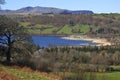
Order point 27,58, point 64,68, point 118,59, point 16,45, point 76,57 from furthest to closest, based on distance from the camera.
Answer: point 118,59 → point 76,57 → point 64,68 → point 16,45 → point 27,58

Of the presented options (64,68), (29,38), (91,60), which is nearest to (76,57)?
(91,60)

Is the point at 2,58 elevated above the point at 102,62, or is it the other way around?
the point at 2,58

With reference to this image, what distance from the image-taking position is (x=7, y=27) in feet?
112

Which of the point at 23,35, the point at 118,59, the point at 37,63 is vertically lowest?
the point at 118,59

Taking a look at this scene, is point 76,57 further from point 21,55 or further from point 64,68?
point 21,55

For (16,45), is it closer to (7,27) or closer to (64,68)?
(7,27)

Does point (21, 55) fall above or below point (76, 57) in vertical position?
above

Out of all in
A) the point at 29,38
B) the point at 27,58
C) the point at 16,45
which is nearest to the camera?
the point at 27,58

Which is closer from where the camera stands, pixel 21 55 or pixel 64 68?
pixel 21 55

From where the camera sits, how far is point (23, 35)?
3494 centimetres

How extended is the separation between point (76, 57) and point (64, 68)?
→ 23.4 meters

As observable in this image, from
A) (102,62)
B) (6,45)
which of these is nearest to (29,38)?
(6,45)

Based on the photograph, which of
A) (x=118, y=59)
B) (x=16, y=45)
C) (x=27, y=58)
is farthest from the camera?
(x=118, y=59)

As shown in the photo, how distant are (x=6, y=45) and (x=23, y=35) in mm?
2433
